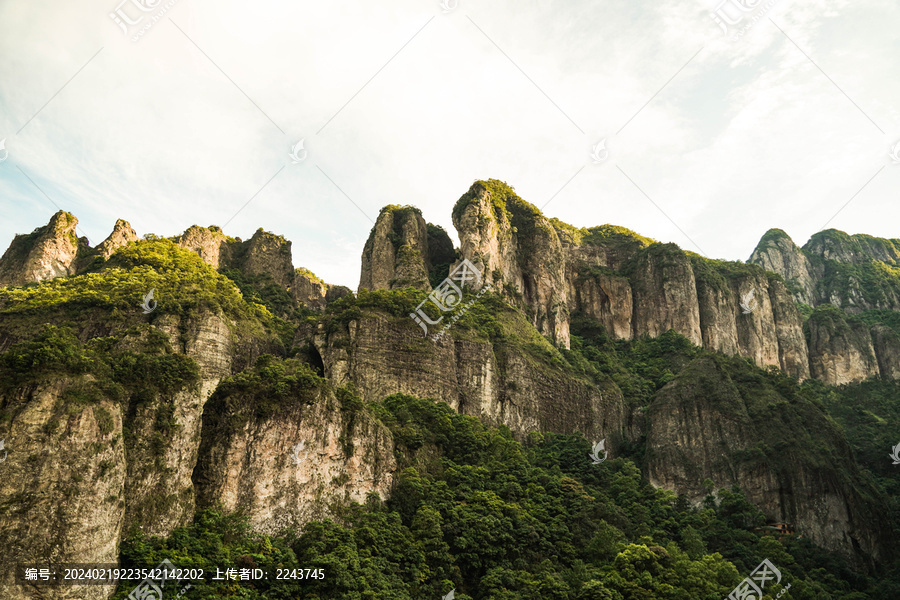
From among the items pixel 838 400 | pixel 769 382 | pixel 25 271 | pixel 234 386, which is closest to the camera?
pixel 234 386

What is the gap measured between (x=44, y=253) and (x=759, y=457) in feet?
173

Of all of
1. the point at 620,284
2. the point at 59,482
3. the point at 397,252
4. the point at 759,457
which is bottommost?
the point at 59,482

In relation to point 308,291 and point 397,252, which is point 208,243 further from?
point 397,252

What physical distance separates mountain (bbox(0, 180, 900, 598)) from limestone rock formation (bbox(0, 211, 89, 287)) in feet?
0.78

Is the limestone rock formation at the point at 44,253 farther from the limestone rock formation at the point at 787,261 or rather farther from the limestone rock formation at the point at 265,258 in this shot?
the limestone rock formation at the point at 787,261

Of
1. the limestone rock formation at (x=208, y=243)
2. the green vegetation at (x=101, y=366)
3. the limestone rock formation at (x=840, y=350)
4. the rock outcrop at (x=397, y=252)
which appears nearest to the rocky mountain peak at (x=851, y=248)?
the limestone rock formation at (x=840, y=350)

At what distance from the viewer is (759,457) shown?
5081 centimetres

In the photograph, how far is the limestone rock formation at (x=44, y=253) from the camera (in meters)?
56.3

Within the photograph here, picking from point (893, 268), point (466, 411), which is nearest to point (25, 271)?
point (466, 411)

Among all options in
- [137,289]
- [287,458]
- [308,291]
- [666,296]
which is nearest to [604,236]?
[666,296]

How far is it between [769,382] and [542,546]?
1183 inches

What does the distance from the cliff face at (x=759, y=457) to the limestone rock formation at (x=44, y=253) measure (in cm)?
4582

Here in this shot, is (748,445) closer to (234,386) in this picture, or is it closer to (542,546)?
(542,546)

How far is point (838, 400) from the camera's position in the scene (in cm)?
7356
